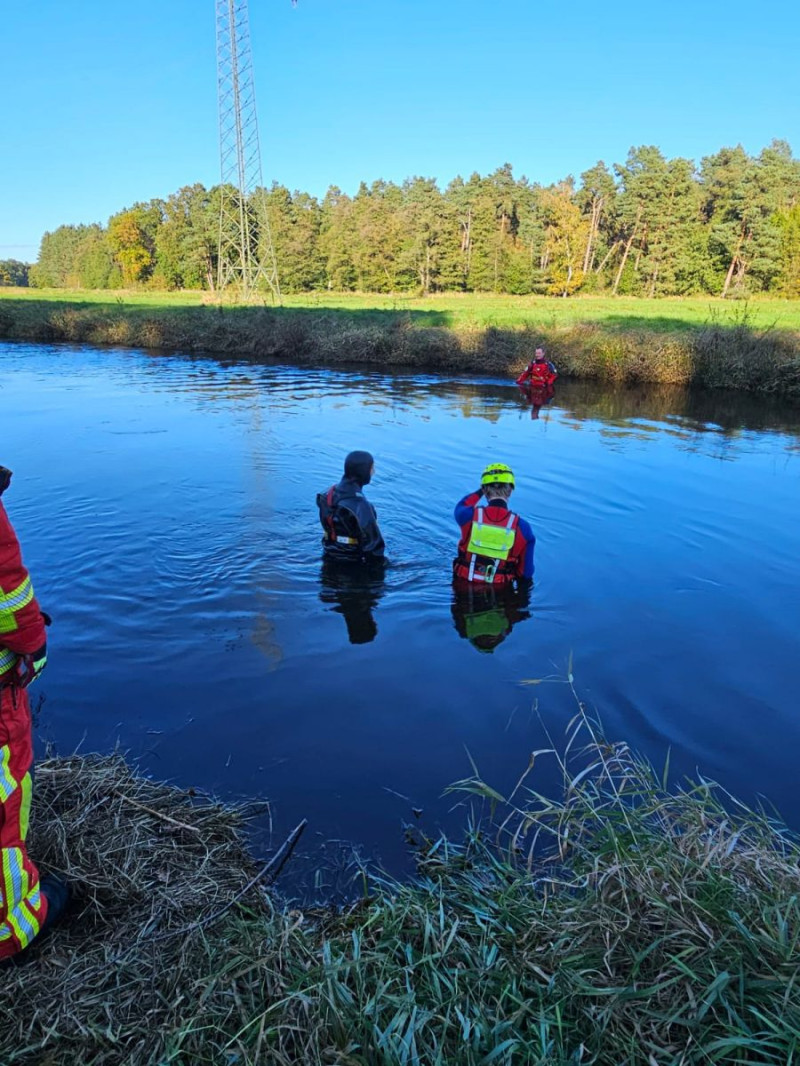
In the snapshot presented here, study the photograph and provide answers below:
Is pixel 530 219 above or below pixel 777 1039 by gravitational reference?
above

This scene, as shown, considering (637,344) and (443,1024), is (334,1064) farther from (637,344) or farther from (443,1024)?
(637,344)

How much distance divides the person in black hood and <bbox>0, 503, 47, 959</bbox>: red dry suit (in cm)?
447

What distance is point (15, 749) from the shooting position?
2.53 m

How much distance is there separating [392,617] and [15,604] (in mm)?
4302

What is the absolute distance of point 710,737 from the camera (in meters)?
4.73

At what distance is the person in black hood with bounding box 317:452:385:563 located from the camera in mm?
6871

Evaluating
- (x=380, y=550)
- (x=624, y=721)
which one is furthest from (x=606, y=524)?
(x=624, y=721)

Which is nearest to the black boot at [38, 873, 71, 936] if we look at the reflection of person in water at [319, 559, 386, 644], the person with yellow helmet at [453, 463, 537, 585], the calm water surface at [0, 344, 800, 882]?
the calm water surface at [0, 344, 800, 882]

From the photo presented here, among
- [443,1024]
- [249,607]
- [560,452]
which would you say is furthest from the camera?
[560,452]

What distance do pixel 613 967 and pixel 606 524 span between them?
7.56 metres

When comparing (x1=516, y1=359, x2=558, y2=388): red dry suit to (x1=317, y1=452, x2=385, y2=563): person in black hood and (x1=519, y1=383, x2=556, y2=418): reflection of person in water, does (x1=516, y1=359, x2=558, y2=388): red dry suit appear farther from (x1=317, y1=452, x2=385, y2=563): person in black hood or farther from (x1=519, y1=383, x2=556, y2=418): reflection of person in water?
(x1=317, y1=452, x2=385, y2=563): person in black hood

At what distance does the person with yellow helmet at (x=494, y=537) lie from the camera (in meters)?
6.34

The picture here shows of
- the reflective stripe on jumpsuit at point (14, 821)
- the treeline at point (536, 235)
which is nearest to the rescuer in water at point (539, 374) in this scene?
the reflective stripe on jumpsuit at point (14, 821)

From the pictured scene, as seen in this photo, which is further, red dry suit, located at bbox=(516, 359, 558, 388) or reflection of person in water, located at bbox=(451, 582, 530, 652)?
red dry suit, located at bbox=(516, 359, 558, 388)
